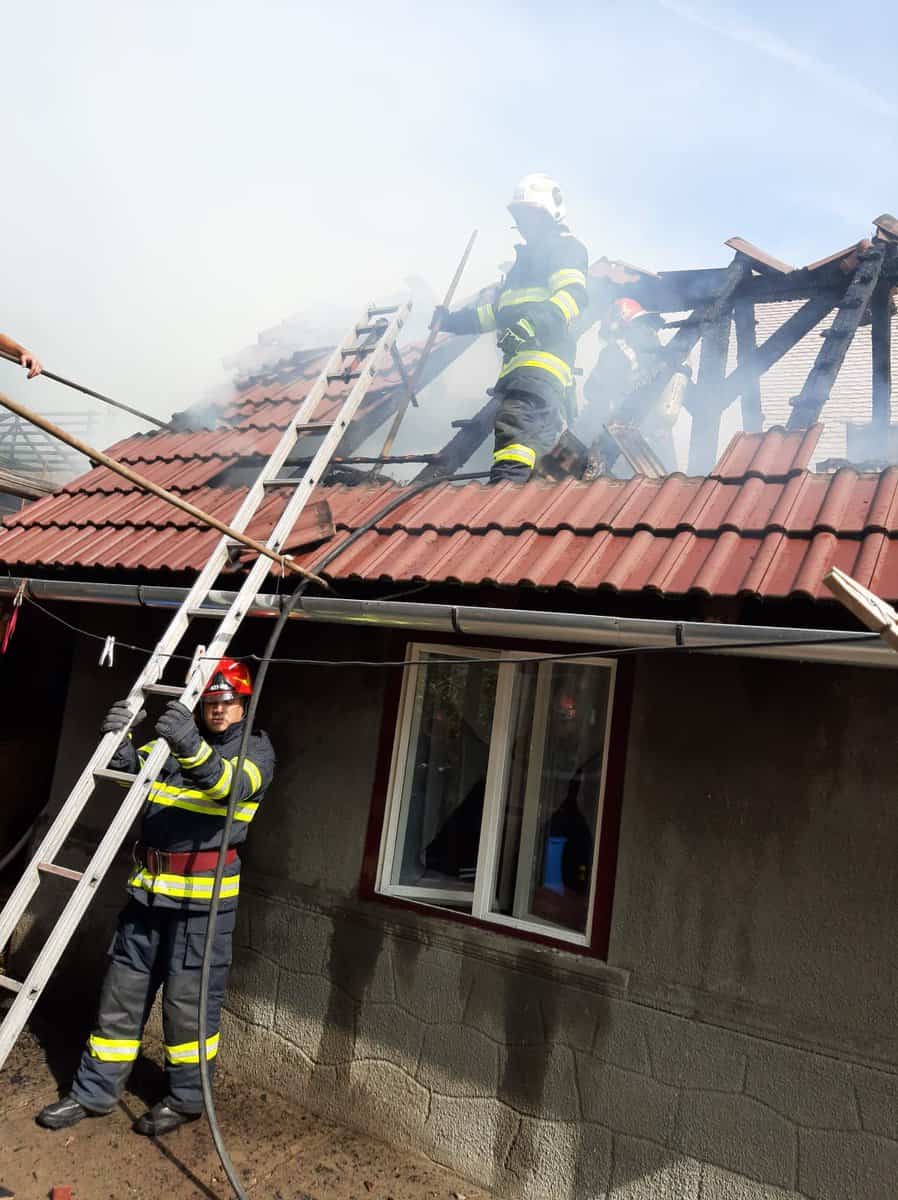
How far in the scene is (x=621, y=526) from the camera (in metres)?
3.66

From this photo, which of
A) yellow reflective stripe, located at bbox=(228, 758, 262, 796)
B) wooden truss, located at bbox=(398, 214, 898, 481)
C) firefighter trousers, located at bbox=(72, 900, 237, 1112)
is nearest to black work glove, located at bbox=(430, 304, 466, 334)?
wooden truss, located at bbox=(398, 214, 898, 481)

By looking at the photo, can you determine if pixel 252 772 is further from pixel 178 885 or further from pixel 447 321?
pixel 447 321

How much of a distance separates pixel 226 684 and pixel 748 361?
12.2 feet

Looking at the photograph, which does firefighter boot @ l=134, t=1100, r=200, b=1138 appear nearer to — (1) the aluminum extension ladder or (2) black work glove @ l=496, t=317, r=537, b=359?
(1) the aluminum extension ladder

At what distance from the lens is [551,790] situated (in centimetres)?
434

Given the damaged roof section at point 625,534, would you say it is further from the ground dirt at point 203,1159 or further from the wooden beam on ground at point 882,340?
the ground dirt at point 203,1159

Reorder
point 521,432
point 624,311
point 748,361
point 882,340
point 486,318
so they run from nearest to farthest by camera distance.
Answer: point 521,432 → point 486,318 → point 882,340 → point 748,361 → point 624,311

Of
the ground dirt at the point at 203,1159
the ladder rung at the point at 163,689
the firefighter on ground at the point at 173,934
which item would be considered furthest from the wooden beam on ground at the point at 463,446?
the ground dirt at the point at 203,1159

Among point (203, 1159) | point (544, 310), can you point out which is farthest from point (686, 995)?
point (544, 310)

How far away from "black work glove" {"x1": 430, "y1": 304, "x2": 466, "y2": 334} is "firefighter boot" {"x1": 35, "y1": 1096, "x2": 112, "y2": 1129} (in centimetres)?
445

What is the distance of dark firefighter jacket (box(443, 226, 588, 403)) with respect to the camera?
498cm

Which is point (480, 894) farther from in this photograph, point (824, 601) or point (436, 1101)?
point (824, 601)

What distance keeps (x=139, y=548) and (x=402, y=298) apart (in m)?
2.57

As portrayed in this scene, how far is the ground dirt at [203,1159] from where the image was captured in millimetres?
3785
